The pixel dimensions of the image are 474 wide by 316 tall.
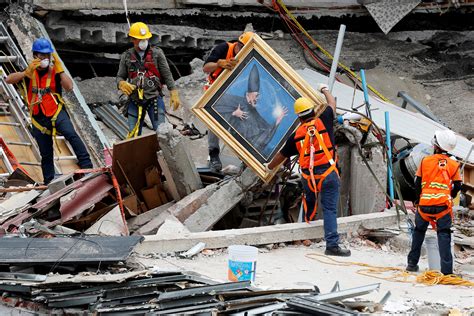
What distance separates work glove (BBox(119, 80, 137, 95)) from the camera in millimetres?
12641

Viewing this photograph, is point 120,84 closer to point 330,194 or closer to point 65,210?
point 65,210

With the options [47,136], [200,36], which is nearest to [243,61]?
[47,136]

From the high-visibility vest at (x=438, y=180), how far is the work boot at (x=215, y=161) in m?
3.64

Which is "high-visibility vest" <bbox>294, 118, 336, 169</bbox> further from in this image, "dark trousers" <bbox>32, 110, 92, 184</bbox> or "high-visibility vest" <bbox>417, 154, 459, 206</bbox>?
"dark trousers" <bbox>32, 110, 92, 184</bbox>

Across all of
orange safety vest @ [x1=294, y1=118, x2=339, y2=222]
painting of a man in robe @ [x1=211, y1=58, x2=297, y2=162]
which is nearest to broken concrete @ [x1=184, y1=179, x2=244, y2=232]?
painting of a man in robe @ [x1=211, y1=58, x2=297, y2=162]

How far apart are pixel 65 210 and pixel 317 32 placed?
10.8 m

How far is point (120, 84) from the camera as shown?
41.7 ft

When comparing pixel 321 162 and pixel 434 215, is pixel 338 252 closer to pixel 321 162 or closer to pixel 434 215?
pixel 321 162

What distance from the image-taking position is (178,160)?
11.8 meters

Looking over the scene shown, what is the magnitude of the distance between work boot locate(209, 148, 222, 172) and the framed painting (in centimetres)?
94

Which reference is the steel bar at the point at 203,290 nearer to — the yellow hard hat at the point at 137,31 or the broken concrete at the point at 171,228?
the broken concrete at the point at 171,228

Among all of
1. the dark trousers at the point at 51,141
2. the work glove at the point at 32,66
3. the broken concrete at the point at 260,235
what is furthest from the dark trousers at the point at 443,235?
the work glove at the point at 32,66

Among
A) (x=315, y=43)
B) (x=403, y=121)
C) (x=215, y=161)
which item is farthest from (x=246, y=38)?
(x=315, y=43)

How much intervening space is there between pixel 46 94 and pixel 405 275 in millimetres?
4910
